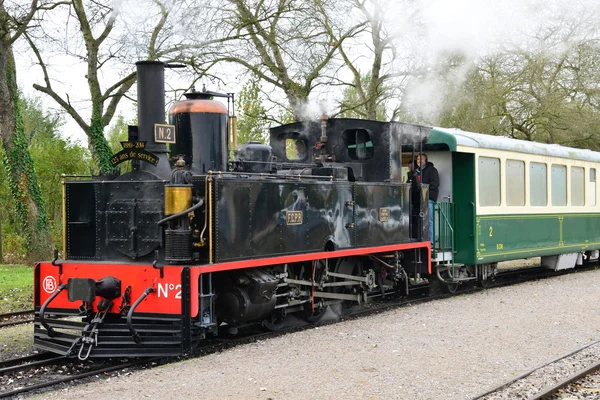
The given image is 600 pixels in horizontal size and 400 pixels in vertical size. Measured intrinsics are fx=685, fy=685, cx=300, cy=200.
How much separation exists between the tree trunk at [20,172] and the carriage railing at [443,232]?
9860 mm

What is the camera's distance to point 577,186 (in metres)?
15.9

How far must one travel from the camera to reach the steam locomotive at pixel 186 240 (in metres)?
6.83

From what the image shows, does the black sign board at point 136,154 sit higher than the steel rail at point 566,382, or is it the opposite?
the black sign board at point 136,154

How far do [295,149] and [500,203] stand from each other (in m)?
4.52

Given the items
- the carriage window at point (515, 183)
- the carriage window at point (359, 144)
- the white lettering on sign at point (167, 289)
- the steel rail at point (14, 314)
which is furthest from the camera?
the carriage window at point (515, 183)

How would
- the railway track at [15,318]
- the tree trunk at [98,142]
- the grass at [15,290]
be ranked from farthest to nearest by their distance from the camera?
the tree trunk at [98,142] → the grass at [15,290] → the railway track at [15,318]

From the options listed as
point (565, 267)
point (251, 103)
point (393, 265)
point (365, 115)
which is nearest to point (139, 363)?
point (393, 265)

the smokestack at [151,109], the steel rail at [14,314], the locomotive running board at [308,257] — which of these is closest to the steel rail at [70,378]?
the locomotive running board at [308,257]

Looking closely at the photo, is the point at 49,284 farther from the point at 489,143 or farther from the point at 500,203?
the point at 500,203

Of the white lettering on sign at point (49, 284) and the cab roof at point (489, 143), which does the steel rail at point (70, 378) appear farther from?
the cab roof at point (489, 143)

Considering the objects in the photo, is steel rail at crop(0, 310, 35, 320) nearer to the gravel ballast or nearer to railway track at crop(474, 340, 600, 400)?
the gravel ballast

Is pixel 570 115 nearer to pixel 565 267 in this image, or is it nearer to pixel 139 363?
pixel 565 267

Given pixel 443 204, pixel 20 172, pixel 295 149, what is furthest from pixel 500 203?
pixel 20 172

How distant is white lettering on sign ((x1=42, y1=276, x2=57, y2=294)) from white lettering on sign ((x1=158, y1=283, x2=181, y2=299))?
1416 mm
